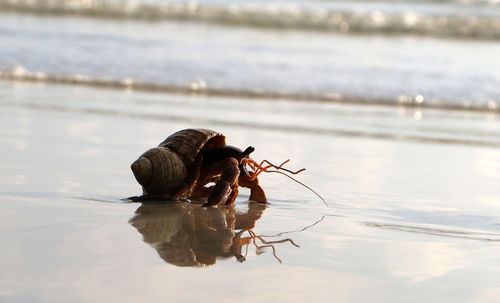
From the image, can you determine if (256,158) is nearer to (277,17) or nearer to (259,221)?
(259,221)

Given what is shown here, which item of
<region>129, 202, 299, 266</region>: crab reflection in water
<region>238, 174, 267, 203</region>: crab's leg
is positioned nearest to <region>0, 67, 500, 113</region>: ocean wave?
<region>238, 174, 267, 203</region>: crab's leg

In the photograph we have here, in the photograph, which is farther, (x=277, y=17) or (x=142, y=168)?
(x=277, y=17)

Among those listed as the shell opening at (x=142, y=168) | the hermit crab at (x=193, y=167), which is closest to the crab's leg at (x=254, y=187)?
the hermit crab at (x=193, y=167)

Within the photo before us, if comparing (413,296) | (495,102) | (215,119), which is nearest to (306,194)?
(413,296)

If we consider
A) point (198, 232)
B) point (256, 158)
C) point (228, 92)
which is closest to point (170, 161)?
point (198, 232)

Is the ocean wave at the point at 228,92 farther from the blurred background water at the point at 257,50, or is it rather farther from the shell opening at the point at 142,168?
the shell opening at the point at 142,168

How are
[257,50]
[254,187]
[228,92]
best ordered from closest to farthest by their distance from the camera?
[254,187], [228,92], [257,50]

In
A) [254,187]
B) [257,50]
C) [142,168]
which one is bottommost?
[257,50]
